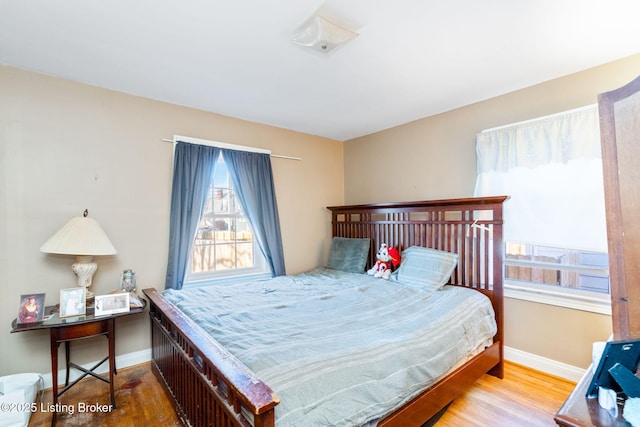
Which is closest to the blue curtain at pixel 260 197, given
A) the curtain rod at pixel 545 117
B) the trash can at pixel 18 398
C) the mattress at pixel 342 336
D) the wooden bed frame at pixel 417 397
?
the mattress at pixel 342 336

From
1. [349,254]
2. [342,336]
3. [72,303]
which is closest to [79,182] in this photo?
[72,303]

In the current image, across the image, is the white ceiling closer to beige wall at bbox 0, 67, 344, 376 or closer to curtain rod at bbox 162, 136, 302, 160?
beige wall at bbox 0, 67, 344, 376

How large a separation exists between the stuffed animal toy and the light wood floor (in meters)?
1.18

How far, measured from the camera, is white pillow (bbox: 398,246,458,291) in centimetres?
256

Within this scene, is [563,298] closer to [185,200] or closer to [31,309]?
[185,200]

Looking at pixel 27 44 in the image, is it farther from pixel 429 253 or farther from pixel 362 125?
pixel 429 253

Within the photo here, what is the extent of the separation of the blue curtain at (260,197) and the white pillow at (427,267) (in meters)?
1.42

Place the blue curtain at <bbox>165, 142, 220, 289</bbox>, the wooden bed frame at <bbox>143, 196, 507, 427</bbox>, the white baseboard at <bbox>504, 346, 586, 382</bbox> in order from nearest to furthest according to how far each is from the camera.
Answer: the wooden bed frame at <bbox>143, 196, 507, 427</bbox> < the white baseboard at <bbox>504, 346, 586, 382</bbox> < the blue curtain at <bbox>165, 142, 220, 289</bbox>

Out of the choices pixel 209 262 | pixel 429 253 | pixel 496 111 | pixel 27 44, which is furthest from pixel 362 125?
pixel 27 44

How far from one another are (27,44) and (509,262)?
4012mm

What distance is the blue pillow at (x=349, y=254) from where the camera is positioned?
10.9ft

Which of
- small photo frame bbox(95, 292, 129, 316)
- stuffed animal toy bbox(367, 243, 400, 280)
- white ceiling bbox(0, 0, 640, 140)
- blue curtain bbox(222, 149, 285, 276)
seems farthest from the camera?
A: blue curtain bbox(222, 149, 285, 276)

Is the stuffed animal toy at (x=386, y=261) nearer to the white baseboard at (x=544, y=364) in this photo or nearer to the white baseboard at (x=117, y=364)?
the white baseboard at (x=544, y=364)

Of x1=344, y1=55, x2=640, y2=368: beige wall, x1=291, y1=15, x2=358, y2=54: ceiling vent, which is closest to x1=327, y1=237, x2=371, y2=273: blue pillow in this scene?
x1=344, y1=55, x2=640, y2=368: beige wall
